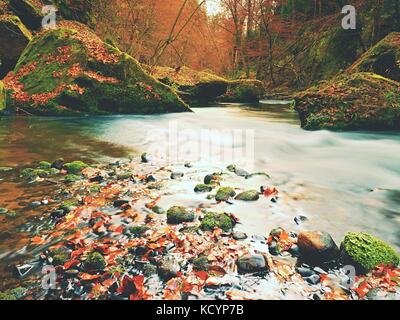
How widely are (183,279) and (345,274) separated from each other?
120 centimetres

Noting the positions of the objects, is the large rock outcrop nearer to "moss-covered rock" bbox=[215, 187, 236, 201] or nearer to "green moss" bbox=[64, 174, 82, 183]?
"green moss" bbox=[64, 174, 82, 183]

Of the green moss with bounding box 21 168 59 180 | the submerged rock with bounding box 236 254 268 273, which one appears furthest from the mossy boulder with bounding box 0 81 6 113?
the submerged rock with bounding box 236 254 268 273

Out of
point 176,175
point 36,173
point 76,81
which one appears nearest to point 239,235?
point 176,175

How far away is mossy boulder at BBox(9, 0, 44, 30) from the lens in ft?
49.9

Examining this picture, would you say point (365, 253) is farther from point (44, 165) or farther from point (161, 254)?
point (44, 165)

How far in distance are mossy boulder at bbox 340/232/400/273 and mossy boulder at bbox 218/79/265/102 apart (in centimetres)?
1778

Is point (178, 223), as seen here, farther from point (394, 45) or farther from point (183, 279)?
point (394, 45)

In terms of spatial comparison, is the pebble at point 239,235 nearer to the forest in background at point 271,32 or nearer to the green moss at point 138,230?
the green moss at point 138,230

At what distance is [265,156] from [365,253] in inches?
153

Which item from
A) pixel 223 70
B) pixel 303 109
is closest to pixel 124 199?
pixel 303 109

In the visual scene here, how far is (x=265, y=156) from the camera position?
20.8 ft

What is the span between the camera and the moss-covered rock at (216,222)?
3.08 meters

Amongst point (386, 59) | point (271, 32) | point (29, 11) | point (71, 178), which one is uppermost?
point (271, 32)

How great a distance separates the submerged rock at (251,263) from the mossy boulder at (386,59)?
389 inches
